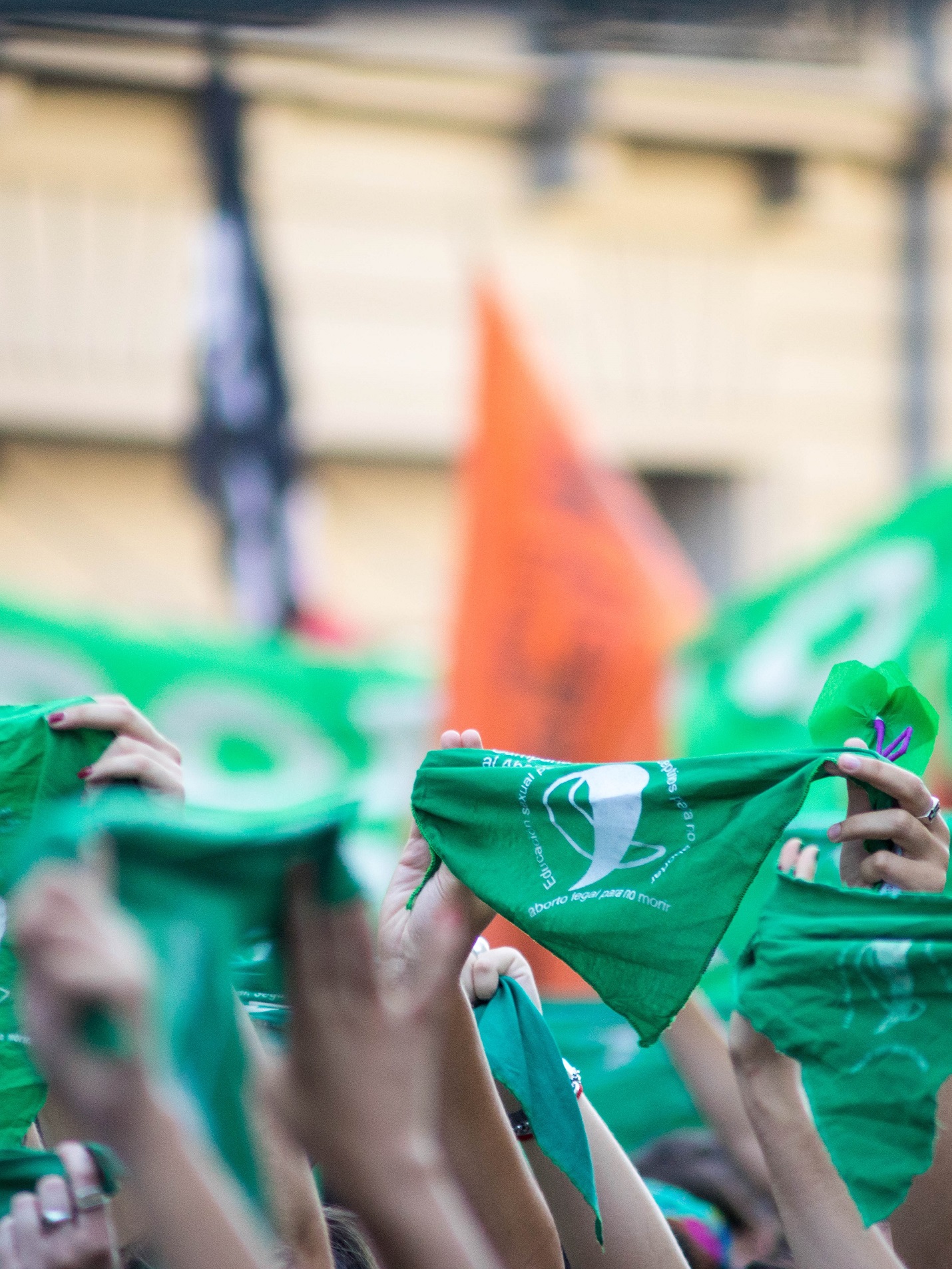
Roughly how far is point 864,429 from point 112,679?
6.08 m

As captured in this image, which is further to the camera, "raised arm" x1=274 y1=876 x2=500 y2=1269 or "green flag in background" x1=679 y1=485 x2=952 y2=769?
"green flag in background" x1=679 y1=485 x2=952 y2=769

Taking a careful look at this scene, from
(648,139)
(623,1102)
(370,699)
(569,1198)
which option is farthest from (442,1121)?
(648,139)

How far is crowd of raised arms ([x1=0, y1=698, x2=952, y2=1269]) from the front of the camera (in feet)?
3.23

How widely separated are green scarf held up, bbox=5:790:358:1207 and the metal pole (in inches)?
351

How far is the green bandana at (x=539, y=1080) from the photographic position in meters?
1.54

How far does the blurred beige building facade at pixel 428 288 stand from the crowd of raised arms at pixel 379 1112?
5746 millimetres

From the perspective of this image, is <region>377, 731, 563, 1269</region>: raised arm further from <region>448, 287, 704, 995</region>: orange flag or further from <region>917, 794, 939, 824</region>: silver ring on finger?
<region>448, 287, 704, 995</region>: orange flag

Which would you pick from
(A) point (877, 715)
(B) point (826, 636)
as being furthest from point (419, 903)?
(B) point (826, 636)

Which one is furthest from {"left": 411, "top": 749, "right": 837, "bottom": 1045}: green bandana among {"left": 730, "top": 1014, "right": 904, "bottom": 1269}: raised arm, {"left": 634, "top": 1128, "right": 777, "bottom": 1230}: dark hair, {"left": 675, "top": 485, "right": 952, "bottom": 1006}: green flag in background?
{"left": 675, "top": 485, "right": 952, "bottom": 1006}: green flag in background

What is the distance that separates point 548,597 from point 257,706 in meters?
1.12

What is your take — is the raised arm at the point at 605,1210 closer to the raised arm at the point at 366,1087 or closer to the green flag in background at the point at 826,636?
the raised arm at the point at 366,1087

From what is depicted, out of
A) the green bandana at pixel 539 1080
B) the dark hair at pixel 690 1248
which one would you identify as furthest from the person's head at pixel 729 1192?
the green bandana at pixel 539 1080

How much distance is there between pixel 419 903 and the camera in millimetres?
1535

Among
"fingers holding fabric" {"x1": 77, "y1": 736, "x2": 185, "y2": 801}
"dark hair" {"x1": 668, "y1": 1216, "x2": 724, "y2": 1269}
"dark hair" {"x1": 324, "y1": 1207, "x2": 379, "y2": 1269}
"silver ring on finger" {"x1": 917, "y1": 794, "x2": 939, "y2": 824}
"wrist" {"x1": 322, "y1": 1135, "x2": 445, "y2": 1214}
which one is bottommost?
"dark hair" {"x1": 668, "y1": 1216, "x2": 724, "y2": 1269}
